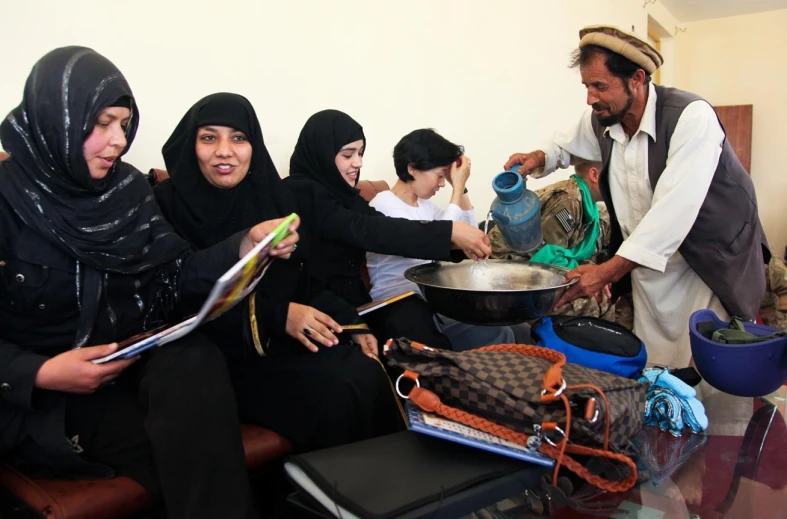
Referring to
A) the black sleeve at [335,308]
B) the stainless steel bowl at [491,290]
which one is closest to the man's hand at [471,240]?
the stainless steel bowl at [491,290]

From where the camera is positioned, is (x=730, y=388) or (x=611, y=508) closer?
(x=611, y=508)

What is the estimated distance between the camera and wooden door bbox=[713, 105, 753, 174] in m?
5.90

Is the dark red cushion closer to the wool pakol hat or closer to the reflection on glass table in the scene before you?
the reflection on glass table

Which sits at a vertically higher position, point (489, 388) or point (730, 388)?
point (489, 388)

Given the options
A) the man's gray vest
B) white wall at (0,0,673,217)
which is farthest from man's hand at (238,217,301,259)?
the man's gray vest

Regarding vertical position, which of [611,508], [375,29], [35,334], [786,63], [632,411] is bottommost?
[611,508]

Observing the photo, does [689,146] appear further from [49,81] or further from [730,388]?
[49,81]

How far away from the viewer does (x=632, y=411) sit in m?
1.16

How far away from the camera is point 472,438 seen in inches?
40.8

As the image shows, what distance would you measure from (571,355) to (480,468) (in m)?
0.60

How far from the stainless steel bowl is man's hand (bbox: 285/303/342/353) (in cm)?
26

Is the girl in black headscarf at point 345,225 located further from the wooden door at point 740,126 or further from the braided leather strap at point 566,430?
the wooden door at point 740,126

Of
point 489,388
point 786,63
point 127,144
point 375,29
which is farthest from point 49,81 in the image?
point 786,63

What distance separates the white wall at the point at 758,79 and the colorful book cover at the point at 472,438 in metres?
6.04
